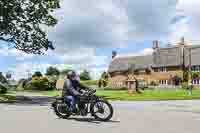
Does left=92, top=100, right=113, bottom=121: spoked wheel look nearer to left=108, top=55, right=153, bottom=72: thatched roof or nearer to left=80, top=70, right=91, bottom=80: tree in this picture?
left=108, top=55, right=153, bottom=72: thatched roof

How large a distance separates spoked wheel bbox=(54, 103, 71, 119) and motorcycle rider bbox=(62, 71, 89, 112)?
1.02 ft

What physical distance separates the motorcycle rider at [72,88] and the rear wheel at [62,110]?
303mm

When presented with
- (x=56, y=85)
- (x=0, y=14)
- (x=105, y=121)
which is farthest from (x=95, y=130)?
(x=56, y=85)

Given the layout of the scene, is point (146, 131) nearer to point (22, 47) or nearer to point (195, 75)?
point (22, 47)

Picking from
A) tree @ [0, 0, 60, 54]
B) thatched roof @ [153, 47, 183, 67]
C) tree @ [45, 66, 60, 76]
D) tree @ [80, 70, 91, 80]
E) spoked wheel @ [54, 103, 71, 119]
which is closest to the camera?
spoked wheel @ [54, 103, 71, 119]

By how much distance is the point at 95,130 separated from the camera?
11930mm

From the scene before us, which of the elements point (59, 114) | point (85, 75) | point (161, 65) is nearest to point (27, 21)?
point (59, 114)

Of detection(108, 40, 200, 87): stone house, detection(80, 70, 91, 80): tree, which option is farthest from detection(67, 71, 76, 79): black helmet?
detection(80, 70, 91, 80): tree

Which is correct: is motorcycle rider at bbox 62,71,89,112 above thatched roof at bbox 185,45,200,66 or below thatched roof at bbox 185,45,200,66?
below

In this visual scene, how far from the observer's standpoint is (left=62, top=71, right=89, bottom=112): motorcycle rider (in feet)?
48.9

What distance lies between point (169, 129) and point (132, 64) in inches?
3691

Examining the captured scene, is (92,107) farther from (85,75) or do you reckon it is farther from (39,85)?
(85,75)

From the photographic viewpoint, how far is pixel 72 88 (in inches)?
592

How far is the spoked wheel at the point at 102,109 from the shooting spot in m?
14.5
